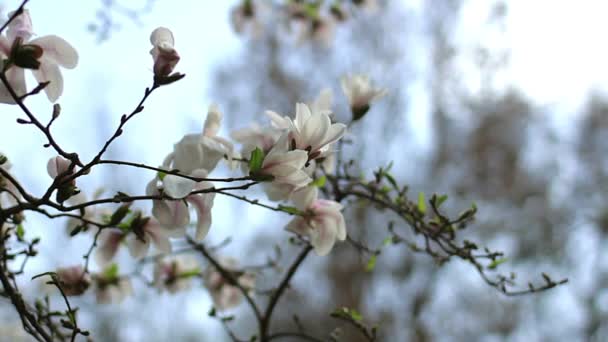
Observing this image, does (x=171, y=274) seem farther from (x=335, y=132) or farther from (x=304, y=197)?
(x=335, y=132)

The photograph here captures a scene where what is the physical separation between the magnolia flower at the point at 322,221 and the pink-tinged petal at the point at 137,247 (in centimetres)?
18

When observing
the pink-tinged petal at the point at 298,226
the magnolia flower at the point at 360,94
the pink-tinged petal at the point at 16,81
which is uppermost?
the magnolia flower at the point at 360,94

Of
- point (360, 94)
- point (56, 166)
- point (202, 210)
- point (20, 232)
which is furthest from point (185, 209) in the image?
point (360, 94)

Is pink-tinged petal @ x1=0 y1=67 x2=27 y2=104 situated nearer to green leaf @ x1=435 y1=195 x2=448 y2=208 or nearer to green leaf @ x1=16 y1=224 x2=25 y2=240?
green leaf @ x1=16 y1=224 x2=25 y2=240

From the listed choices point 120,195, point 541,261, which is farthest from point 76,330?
point 541,261

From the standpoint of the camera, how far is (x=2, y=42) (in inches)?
18.0

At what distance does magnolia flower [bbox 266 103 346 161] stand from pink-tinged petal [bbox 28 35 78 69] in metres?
0.19

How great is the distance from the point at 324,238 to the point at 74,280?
0.31 metres

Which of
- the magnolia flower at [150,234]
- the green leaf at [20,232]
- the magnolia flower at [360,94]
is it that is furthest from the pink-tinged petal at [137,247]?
the magnolia flower at [360,94]

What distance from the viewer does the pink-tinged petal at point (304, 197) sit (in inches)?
25.1

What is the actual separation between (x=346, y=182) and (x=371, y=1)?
0.88 metres

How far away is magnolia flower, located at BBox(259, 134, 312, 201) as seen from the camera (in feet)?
1.66

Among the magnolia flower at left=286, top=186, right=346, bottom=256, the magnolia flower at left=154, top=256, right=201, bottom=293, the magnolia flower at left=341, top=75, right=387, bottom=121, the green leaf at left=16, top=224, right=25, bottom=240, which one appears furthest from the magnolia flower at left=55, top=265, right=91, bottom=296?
the magnolia flower at left=341, top=75, right=387, bottom=121

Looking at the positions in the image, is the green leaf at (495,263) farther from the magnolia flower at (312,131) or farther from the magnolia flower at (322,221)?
the magnolia flower at (312,131)
